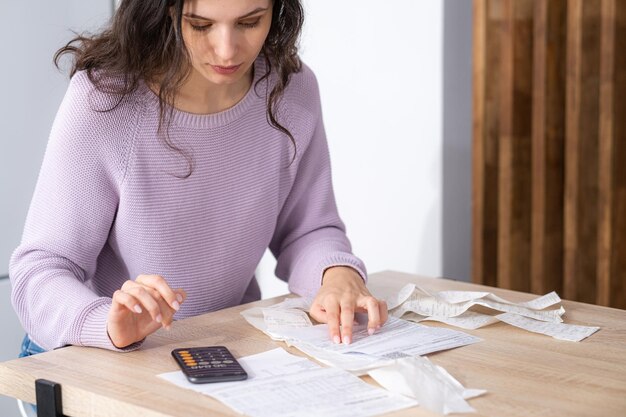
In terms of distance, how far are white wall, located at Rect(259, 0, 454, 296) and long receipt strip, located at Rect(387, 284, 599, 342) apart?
1.55 m

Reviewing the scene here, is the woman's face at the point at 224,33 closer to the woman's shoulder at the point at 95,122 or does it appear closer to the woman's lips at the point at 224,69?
the woman's lips at the point at 224,69

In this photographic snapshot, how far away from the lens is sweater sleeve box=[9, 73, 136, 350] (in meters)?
1.85

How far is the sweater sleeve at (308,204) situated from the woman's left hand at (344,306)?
250mm

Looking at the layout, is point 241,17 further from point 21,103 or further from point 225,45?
point 21,103

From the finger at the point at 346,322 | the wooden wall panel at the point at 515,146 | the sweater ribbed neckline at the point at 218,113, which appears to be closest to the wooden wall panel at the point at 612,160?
the wooden wall panel at the point at 515,146

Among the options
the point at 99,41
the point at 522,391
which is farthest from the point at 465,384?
the point at 99,41

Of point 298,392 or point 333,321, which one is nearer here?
point 298,392

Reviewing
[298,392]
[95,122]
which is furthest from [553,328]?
[95,122]

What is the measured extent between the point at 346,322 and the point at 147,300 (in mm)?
383

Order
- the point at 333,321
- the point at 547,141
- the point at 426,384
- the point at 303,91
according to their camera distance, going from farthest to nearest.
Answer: the point at 547,141
the point at 303,91
the point at 333,321
the point at 426,384

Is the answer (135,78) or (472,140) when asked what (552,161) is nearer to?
(472,140)

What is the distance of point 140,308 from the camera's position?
170 centimetres

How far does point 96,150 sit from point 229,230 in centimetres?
37

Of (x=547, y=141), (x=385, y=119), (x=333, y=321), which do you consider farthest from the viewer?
(x=385, y=119)
